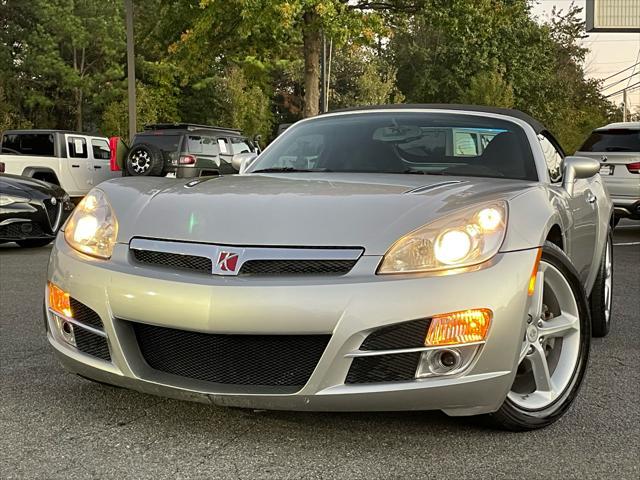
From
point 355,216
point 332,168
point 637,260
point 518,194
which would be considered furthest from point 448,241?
point 637,260

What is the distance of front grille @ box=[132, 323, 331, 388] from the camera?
2.60 m

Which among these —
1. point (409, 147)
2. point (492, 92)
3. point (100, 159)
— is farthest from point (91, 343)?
point (492, 92)

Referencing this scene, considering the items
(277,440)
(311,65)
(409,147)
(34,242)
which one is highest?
(311,65)

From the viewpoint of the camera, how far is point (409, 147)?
413 centimetres

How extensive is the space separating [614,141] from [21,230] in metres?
8.16

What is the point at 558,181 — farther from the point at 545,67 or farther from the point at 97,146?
the point at 545,67

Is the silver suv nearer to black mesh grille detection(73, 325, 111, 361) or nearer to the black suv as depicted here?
the black suv

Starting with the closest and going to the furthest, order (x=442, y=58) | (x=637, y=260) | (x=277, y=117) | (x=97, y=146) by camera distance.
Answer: (x=637, y=260) → (x=97, y=146) → (x=442, y=58) → (x=277, y=117)

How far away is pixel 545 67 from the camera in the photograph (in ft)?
138

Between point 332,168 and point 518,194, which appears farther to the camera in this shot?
point 332,168

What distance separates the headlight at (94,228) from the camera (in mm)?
2990

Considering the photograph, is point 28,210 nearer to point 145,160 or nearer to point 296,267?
point 296,267

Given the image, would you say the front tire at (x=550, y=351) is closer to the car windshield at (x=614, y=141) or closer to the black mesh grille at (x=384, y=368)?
the black mesh grille at (x=384, y=368)

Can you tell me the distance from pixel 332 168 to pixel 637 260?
575 centimetres
